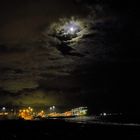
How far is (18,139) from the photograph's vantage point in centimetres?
3597

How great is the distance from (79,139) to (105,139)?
12.1 feet

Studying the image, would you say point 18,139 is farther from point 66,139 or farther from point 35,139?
point 66,139

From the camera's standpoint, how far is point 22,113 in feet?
576

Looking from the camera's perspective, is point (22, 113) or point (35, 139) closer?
point (35, 139)

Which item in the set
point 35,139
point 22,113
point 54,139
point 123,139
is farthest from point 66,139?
point 22,113

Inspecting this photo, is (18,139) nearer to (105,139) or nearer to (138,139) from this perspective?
(105,139)

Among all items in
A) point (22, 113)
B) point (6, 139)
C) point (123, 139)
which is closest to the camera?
point (6, 139)

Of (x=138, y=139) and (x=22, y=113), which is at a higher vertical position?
(x=22, y=113)

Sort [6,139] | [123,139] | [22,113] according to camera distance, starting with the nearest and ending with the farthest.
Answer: [6,139], [123,139], [22,113]

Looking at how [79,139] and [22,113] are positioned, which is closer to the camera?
[79,139]

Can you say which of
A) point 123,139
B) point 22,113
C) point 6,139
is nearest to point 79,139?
point 123,139

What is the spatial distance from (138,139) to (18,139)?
52.0 feet

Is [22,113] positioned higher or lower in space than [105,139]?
higher

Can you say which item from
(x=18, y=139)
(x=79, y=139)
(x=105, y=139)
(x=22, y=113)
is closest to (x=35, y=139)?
(x=18, y=139)
